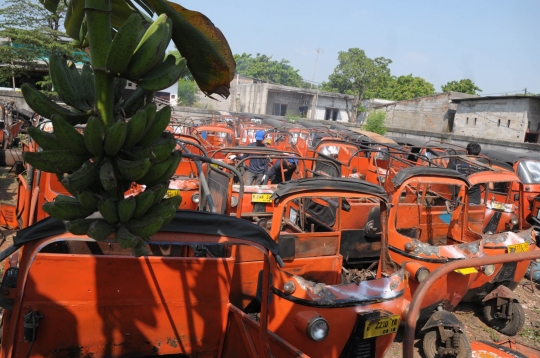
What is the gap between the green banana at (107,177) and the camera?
73.0 inches

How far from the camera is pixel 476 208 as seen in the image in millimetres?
7016

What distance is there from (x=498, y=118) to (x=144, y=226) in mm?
26400

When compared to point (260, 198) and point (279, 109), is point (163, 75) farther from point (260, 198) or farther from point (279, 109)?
point (279, 109)

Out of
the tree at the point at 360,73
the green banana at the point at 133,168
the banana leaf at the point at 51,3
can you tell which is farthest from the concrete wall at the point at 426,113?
the green banana at the point at 133,168

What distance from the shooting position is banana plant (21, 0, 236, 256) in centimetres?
189

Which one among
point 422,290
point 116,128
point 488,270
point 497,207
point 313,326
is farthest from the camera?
point 497,207

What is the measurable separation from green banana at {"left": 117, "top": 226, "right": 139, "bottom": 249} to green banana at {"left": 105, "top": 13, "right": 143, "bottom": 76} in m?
0.77

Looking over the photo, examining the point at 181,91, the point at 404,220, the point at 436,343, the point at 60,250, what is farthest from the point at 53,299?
the point at 181,91

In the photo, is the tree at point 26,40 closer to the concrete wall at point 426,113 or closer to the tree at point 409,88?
the concrete wall at point 426,113

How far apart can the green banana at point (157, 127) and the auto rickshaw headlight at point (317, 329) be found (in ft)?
7.62

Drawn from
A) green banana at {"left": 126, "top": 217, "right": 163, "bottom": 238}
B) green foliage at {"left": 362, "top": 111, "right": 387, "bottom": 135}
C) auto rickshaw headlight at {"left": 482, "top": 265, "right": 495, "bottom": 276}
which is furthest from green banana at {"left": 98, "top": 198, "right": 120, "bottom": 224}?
green foliage at {"left": 362, "top": 111, "right": 387, "bottom": 135}

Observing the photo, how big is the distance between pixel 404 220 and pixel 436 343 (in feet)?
6.96

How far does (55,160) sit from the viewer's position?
1958 mm

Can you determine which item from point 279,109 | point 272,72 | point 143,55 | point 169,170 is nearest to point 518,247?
point 169,170
